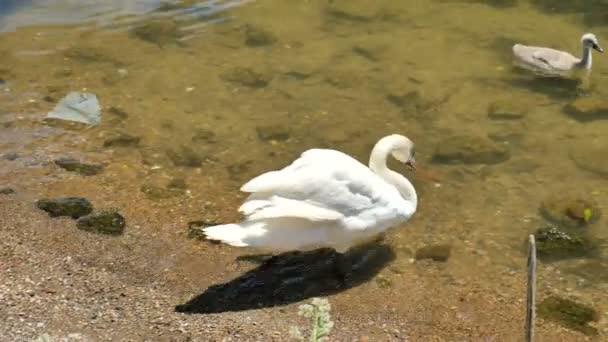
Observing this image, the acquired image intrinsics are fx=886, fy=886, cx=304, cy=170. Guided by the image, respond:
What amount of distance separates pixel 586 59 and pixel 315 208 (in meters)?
4.95

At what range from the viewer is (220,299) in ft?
19.8

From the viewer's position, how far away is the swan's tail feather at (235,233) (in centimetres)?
584

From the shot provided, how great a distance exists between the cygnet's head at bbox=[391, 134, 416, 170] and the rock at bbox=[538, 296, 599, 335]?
1560mm

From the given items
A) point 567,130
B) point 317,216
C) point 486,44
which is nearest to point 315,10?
point 486,44

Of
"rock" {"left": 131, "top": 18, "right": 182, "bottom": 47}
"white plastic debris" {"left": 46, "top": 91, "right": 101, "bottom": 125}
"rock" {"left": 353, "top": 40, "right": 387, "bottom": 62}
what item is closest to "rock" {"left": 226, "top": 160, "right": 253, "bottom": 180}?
"white plastic debris" {"left": 46, "top": 91, "right": 101, "bottom": 125}

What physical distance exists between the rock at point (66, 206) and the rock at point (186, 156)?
1075mm

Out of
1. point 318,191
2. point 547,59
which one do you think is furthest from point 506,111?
point 318,191

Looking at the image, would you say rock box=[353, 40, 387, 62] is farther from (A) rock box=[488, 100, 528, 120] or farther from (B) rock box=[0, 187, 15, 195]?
(B) rock box=[0, 187, 15, 195]

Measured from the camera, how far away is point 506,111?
881 centimetres

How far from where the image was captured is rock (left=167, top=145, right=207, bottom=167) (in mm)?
7910

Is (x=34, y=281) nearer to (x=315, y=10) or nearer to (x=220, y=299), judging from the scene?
(x=220, y=299)

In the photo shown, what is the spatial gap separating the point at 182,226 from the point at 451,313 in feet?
7.27

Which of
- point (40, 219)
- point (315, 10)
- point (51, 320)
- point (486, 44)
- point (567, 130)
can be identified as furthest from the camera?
point (315, 10)

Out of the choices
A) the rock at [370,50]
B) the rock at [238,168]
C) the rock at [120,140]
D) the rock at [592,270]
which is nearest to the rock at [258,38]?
the rock at [370,50]
